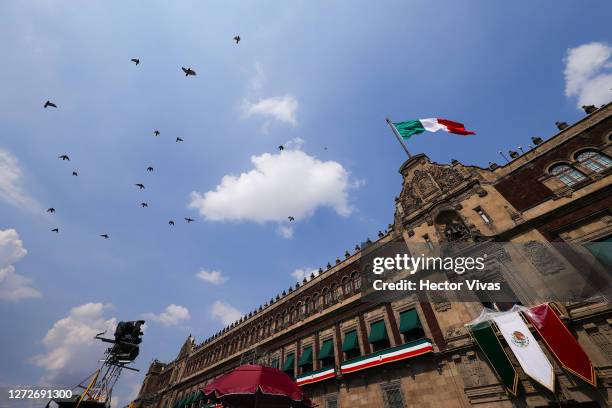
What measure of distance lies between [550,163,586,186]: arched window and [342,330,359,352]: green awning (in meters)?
16.5

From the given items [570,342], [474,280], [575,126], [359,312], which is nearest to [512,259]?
[474,280]

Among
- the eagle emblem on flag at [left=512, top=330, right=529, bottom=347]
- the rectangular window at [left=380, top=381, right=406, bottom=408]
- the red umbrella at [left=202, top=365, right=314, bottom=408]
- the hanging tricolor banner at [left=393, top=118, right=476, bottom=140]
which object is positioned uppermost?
the hanging tricolor banner at [left=393, top=118, right=476, bottom=140]

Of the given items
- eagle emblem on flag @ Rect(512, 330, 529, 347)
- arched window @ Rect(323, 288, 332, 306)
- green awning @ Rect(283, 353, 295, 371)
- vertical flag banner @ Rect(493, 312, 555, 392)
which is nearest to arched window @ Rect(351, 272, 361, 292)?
arched window @ Rect(323, 288, 332, 306)

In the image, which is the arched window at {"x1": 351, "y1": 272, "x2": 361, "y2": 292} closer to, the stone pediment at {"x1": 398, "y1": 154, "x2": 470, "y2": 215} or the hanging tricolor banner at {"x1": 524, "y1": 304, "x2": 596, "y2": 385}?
the stone pediment at {"x1": 398, "y1": 154, "x2": 470, "y2": 215}

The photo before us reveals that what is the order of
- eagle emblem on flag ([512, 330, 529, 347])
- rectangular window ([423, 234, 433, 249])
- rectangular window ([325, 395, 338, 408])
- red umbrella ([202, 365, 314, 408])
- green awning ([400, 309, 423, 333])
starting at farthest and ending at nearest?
rectangular window ([423, 234, 433, 249]), rectangular window ([325, 395, 338, 408]), green awning ([400, 309, 423, 333]), eagle emblem on flag ([512, 330, 529, 347]), red umbrella ([202, 365, 314, 408])

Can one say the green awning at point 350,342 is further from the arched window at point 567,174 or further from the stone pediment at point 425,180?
the arched window at point 567,174

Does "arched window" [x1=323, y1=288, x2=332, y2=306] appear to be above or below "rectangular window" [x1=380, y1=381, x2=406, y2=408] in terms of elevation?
above

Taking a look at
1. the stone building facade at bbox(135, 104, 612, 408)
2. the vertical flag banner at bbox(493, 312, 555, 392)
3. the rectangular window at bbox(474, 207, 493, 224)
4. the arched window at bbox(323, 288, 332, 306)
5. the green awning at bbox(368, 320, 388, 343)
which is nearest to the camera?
the vertical flag banner at bbox(493, 312, 555, 392)

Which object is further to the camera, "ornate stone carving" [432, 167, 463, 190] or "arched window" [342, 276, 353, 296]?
"arched window" [342, 276, 353, 296]

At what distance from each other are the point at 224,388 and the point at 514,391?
12.4 meters

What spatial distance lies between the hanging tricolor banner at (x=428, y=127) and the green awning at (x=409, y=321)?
13.8m

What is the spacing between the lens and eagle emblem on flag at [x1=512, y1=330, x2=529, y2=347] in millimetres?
11582

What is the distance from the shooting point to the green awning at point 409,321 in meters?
16.4

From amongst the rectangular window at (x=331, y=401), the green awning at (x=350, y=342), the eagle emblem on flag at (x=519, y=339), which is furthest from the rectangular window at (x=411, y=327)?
the rectangular window at (x=331, y=401)
